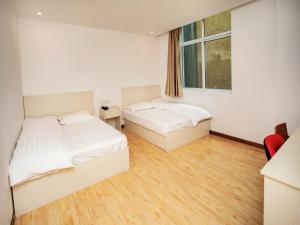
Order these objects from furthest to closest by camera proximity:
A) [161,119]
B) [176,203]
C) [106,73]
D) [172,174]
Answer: [106,73]
[161,119]
[172,174]
[176,203]

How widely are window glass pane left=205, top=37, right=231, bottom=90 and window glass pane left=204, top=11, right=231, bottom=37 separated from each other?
0.63ft

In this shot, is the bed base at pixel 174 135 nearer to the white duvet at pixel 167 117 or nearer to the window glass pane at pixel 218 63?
the white duvet at pixel 167 117

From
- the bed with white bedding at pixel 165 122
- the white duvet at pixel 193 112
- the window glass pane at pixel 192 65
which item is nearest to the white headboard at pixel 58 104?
the bed with white bedding at pixel 165 122

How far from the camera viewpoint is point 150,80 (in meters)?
5.04

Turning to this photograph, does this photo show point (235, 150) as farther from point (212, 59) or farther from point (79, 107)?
point (79, 107)

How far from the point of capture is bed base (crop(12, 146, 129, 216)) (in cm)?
181

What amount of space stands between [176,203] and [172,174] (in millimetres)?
581

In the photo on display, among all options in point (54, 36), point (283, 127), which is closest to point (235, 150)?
point (283, 127)

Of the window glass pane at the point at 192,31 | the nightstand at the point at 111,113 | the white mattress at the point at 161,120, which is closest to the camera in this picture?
the white mattress at the point at 161,120

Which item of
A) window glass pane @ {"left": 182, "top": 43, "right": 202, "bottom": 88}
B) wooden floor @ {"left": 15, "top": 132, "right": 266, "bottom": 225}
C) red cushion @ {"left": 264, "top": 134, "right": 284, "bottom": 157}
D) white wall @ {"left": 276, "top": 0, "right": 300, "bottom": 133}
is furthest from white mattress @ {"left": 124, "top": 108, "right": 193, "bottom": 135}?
red cushion @ {"left": 264, "top": 134, "right": 284, "bottom": 157}

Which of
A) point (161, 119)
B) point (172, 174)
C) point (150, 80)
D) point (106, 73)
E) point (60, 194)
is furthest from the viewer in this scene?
point (150, 80)

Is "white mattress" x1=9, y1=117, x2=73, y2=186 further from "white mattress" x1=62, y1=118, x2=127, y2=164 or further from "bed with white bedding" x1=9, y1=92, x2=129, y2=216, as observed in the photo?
"white mattress" x1=62, y1=118, x2=127, y2=164

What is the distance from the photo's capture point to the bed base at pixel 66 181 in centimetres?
181

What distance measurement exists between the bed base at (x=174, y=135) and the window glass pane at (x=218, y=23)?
1880 mm
